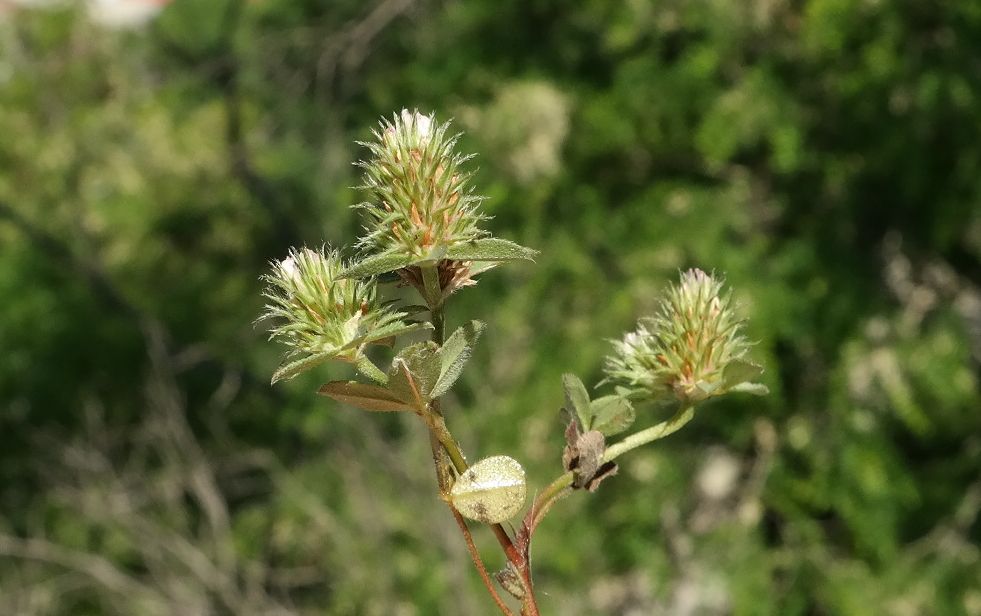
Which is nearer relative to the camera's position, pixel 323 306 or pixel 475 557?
pixel 475 557

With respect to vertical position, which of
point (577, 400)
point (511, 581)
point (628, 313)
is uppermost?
point (628, 313)

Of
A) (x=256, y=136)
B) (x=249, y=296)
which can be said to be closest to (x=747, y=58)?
(x=256, y=136)

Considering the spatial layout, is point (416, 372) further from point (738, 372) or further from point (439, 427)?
point (738, 372)

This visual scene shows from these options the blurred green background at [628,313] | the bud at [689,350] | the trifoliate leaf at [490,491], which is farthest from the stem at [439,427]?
the blurred green background at [628,313]

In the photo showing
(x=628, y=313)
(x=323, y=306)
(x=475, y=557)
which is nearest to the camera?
(x=475, y=557)

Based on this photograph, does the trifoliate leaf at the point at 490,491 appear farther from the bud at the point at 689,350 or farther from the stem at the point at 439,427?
the bud at the point at 689,350

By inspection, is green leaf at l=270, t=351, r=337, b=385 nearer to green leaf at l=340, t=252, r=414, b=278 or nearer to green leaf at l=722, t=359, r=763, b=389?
green leaf at l=340, t=252, r=414, b=278

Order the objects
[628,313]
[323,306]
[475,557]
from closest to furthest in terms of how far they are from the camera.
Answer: [475,557], [323,306], [628,313]

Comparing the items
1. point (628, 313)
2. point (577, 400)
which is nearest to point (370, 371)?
point (577, 400)

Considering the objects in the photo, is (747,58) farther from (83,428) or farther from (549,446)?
(83,428)
